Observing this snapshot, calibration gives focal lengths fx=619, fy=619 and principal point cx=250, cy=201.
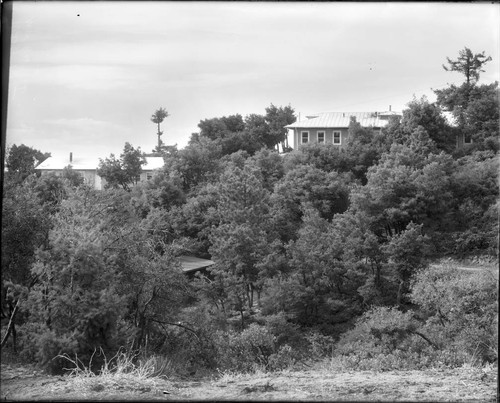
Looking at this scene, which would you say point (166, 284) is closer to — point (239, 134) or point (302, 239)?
point (302, 239)

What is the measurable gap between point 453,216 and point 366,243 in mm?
3985

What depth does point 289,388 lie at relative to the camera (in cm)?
275

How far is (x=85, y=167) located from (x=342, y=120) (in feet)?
49.6

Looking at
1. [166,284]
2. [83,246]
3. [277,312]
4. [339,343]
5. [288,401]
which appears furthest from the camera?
[277,312]

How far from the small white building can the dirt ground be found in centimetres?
282

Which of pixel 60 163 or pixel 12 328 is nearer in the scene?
pixel 12 328

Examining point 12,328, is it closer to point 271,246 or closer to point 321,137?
point 271,246

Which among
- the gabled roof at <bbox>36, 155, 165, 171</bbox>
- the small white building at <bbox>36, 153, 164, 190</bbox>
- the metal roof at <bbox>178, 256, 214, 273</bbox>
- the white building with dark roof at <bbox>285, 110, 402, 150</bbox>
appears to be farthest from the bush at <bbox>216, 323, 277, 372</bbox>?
the white building with dark roof at <bbox>285, 110, 402, 150</bbox>

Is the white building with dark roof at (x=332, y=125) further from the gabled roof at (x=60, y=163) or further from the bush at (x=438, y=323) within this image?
the gabled roof at (x=60, y=163)

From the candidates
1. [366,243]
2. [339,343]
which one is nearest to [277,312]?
[339,343]

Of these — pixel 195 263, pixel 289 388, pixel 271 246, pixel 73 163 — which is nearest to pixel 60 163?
pixel 73 163

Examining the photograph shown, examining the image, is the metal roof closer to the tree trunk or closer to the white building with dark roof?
the white building with dark roof

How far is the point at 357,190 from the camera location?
1883 cm

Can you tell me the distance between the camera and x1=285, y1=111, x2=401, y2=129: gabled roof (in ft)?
64.4
